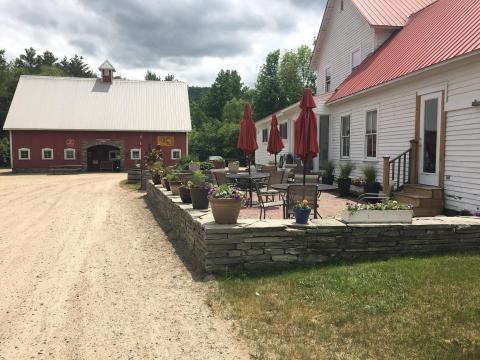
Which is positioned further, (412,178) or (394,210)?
(412,178)

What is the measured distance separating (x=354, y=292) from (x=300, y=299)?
577 millimetres

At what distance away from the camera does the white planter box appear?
575 centimetres

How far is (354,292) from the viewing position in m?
4.57

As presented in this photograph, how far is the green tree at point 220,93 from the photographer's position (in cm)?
7244

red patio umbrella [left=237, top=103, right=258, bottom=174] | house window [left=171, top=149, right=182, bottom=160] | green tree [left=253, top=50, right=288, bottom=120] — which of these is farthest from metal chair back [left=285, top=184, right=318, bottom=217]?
green tree [left=253, top=50, right=288, bottom=120]

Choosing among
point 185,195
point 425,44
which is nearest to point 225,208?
point 185,195

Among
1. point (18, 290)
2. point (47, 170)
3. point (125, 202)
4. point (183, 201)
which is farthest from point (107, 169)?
point (18, 290)

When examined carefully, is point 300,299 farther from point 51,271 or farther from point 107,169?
point 107,169

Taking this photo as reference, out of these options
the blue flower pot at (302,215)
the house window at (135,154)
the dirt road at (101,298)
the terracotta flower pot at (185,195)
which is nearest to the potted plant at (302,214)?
the blue flower pot at (302,215)

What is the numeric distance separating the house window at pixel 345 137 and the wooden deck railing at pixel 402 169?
3.48m

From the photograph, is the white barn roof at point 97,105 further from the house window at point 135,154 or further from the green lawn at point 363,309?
the green lawn at point 363,309

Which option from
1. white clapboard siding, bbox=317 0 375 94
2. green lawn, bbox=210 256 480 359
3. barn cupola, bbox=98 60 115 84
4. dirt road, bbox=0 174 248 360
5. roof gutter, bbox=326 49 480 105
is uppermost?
barn cupola, bbox=98 60 115 84

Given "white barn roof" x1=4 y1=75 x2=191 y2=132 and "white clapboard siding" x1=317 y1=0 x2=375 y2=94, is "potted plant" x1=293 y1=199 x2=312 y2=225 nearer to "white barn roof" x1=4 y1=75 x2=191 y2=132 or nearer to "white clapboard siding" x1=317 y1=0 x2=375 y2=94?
"white clapboard siding" x1=317 y1=0 x2=375 y2=94

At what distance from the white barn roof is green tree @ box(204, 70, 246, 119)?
120 ft
